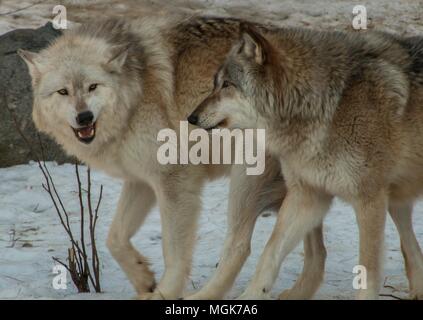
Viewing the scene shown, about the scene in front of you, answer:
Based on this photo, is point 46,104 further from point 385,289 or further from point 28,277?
point 385,289

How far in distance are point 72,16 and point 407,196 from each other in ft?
24.8

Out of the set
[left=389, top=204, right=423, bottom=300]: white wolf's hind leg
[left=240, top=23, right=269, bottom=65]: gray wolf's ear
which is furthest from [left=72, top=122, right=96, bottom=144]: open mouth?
[left=389, top=204, right=423, bottom=300]: white wolf's hind leg

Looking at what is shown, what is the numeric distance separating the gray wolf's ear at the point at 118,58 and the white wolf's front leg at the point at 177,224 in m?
0.77

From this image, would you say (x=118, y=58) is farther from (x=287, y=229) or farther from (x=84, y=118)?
(x=287, y=229)

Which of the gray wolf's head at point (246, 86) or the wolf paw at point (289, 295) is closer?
the gray wolf's head at point (246, 86)

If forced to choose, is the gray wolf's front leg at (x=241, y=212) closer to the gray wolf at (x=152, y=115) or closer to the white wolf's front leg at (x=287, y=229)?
the gray wolf at (x=152, y=115)

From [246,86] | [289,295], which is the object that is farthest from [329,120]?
[289,295]

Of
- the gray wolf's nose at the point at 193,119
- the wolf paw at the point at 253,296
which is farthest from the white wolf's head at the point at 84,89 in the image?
the wolf paw at the point at 253,296

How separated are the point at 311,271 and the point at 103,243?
2188 millimetres

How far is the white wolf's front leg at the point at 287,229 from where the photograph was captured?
208 inches

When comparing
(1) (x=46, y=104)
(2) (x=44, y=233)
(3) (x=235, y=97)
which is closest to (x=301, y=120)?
(3) (x=235, y=97)

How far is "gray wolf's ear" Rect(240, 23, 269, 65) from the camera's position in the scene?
5.05m

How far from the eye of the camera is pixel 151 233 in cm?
760
